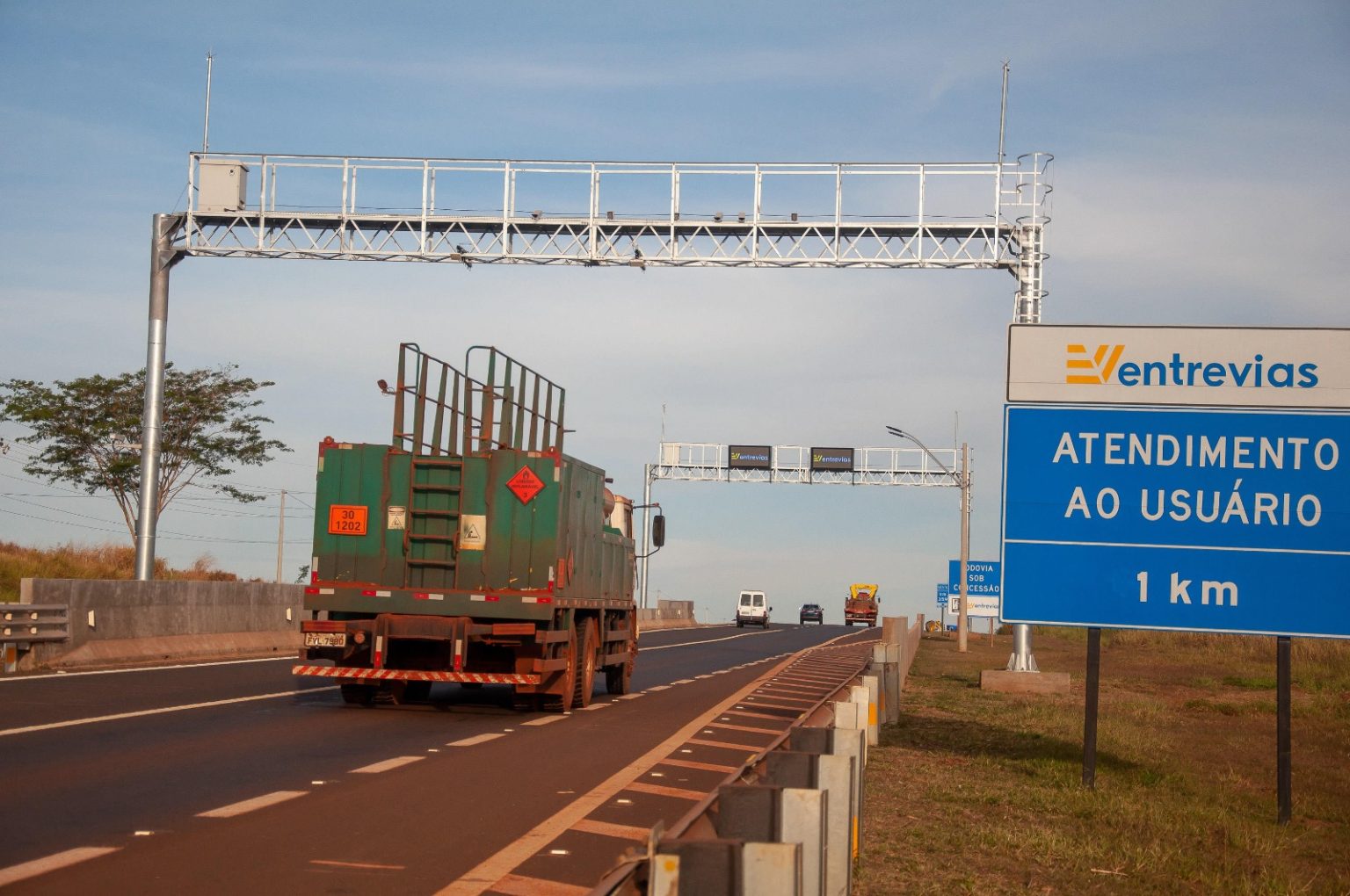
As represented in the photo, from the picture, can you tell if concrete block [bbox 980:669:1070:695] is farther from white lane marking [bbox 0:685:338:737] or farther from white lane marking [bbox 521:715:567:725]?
white lane marking [bbox 0:685:338:737]

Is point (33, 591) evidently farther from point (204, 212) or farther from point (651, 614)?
point (651, 614)

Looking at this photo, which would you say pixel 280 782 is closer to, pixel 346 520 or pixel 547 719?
pixel 547 719

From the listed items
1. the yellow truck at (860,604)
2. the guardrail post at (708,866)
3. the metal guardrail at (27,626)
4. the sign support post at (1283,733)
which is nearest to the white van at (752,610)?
the yellow truck at (860,604)

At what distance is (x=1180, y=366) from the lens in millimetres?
14312

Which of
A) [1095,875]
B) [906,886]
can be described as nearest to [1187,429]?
[1095,875]

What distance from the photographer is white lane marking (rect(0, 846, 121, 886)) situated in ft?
24.8

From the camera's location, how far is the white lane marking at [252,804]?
9711mm

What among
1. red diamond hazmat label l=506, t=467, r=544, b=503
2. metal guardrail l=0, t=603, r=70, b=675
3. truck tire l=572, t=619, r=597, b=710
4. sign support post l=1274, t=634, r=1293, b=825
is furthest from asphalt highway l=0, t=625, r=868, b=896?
sign support post l=1274, t=634, r=1293, b=825

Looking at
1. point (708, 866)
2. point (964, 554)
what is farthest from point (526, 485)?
point (964, 554)

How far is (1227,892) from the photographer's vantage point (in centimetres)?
904

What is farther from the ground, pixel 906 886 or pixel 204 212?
pixel 204 212

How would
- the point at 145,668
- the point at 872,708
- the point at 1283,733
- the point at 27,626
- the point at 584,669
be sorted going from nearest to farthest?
the point at 1283,733
the point at 872,708
the point at 584,669
the point at 27,626
the point at 145,668

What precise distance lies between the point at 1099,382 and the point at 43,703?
11150mm

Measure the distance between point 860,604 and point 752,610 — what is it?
14.9 metres
